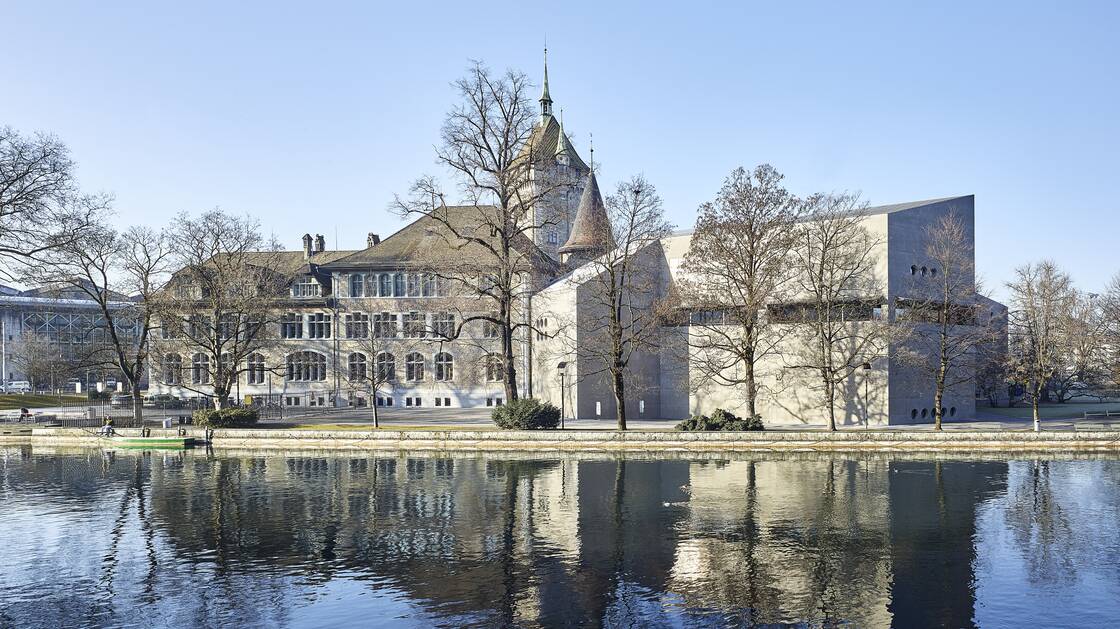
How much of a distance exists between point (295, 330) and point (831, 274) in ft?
150

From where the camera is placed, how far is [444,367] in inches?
2795

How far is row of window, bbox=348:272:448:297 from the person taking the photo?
7125 cm

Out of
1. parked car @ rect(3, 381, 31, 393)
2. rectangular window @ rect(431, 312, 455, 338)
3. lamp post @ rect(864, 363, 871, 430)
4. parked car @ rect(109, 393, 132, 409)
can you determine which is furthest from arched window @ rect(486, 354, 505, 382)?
parked car @ rect(3, 381, 31, 393)

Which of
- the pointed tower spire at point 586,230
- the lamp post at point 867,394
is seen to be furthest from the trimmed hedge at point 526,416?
the lamp post at point 867,394

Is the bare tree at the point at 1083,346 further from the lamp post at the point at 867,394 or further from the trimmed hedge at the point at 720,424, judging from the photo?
the trimmed hedge at the point at 720,424

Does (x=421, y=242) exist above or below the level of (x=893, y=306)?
above

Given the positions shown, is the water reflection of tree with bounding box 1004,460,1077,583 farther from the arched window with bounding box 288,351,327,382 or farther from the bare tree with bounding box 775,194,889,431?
the arched window with bounding box 288,351,327,382

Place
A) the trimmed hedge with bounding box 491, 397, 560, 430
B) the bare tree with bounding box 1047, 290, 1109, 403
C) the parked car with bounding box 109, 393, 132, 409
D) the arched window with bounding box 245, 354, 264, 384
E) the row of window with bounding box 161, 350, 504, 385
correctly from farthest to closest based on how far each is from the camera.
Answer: the arched window with bounding box 245, 354, 264, 384 < the row of window with bounding box 161, 350, 504, 385 < the parked car with bounding box 109, 393, 132, 409 < the bare tree with bounding box 1047, 290, 1109, 403 < the trimmed hedge with bounding box 491, 397, 560, 430

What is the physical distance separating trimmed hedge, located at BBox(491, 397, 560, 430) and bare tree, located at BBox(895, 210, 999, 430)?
17.8m

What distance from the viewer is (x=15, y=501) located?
32.4 m

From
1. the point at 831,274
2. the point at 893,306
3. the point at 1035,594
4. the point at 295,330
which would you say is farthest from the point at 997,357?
the point at 295,330

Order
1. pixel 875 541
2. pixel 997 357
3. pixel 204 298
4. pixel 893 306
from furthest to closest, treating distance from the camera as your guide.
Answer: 1. pixel 204 298
2. pixel 997 357
3. pixel 893 306
4. pixel 875 541

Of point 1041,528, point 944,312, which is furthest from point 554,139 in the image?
point 1041,528

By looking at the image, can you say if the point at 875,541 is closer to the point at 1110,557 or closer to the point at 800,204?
the point at 1110,557
